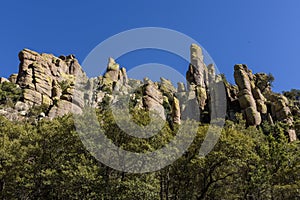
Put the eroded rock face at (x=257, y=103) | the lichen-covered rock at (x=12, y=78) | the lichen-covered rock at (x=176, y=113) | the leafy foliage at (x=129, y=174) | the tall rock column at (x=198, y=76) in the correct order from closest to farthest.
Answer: the leafy foliage at (x=129, y=174), the eroded rock face at (x=257, y=103), the lichen-covered rock at (x=176, y=113), the tall rock column at (x=198, y=76), the lichen-covered rock at (x=12, y=78)

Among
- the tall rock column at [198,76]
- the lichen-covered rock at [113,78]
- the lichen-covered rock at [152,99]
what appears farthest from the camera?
the lichen-covered rock at [113,78]

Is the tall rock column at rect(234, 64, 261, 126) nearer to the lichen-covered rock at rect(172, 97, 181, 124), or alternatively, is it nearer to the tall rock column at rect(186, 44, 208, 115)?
the tall rock column at rect(186, 44, 208, 115)

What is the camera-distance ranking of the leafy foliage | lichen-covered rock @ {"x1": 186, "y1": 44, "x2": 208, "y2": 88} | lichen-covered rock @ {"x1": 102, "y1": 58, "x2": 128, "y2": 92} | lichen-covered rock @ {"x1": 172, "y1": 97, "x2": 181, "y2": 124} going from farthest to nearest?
lichen-covered rock @ {"x1": 102, "y1": 58, "x2": 128, "y2": 92}
lichen-covered rock @ {"x1": 186, "y1": 44, "x2": 208, "y2": 88}
lichen-covered rock @ {"x1": 172, "y1": 97, "x2": 181, "y2": 124}
the leafy foliage

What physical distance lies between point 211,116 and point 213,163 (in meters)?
45.7

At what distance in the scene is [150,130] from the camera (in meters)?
20.7

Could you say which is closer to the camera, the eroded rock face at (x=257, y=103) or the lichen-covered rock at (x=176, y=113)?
the eroded rock face at (x=257, y=103)

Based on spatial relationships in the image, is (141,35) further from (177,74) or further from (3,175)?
(3,175)

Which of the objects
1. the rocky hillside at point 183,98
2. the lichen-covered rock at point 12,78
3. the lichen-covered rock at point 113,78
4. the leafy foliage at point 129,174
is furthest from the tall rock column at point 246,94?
the lichen-covered rock at point 12,78

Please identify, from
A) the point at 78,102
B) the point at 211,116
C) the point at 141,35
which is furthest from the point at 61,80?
the point at 141,35

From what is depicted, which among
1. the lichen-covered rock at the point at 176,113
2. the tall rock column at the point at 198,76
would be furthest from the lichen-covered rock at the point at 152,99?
the tall rock column at the point at 198,76

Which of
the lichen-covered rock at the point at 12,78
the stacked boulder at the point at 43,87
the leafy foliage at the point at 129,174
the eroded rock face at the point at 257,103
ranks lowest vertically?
the leafy foliage at the point at 129,174

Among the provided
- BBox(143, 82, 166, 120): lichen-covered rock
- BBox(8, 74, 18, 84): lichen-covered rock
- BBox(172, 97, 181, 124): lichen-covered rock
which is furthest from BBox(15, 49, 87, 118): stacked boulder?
BBox(172, 97, 181, 124): lichen-covered rock

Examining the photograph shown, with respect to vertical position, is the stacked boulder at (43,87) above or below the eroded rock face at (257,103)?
above

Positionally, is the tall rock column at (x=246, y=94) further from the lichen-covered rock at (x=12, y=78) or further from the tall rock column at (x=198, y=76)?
the lichen-covered rock at (x=12, y=78)
